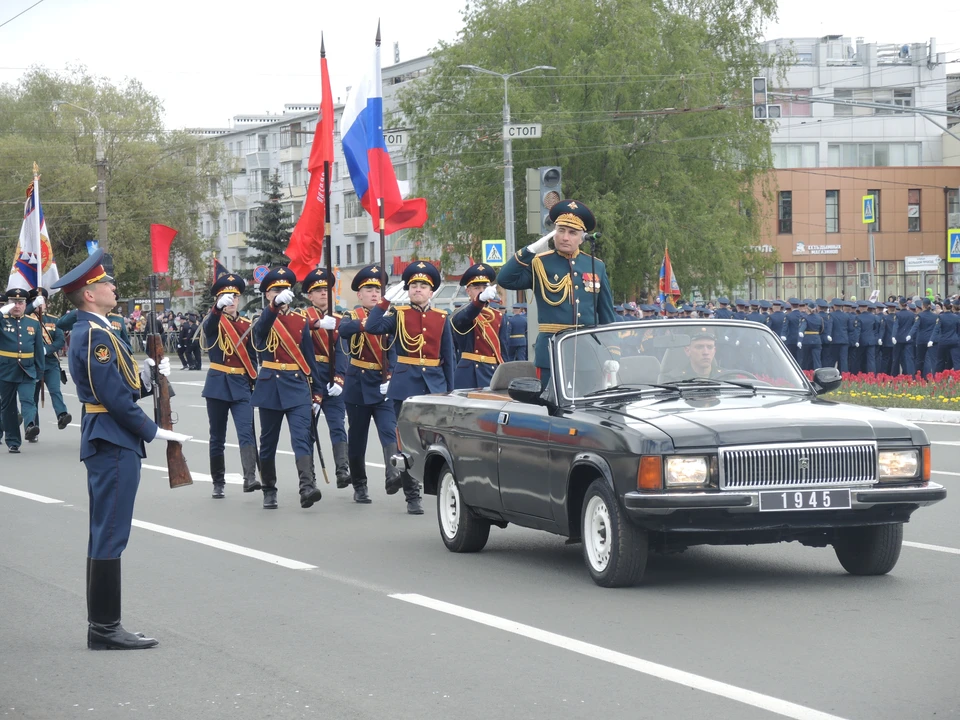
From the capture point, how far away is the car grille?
321 inches

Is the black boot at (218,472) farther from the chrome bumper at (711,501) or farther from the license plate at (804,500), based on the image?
the license plate at (804,500)

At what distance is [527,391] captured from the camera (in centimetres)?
926

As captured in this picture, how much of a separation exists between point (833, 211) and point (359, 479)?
71.5m

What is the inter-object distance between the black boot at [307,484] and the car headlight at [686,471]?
5.26 m

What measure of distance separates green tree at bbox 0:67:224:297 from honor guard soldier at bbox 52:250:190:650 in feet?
218

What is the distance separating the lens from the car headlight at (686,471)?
8.13m

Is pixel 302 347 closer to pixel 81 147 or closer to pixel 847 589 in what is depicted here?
pixel 847 589

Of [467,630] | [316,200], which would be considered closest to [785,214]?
[316,200]

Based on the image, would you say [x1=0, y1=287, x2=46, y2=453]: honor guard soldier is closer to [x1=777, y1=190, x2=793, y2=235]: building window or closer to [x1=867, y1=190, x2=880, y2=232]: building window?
[x1=777, y1=190, x2=793, y2=235]: building window

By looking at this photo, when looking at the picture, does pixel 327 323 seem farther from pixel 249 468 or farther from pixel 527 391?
pixel 527 391

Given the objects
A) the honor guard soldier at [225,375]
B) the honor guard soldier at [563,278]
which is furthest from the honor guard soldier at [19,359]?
the honor guard soldier at [563,278]

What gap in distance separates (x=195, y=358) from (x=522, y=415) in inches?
1705

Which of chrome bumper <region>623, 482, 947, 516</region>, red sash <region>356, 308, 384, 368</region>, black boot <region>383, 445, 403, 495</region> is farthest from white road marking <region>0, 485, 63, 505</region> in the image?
chrome bumper <region>623, 482, 947, 516</region>

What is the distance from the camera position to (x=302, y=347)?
45.2 feet
